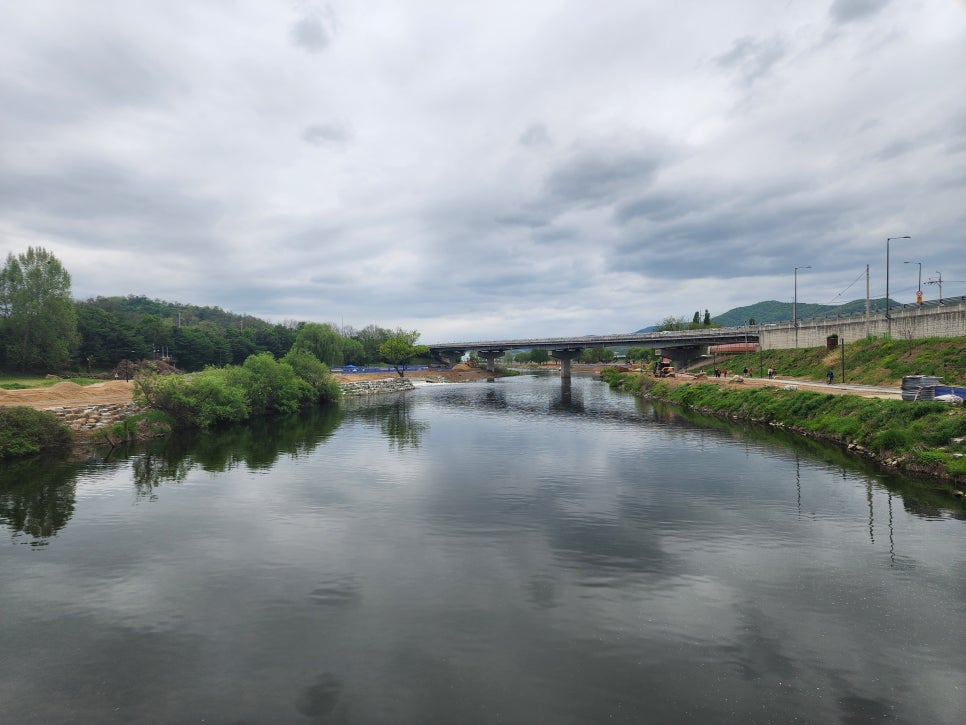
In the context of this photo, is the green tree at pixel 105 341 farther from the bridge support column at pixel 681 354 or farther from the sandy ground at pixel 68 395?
the bridge support column at pixel 681 354

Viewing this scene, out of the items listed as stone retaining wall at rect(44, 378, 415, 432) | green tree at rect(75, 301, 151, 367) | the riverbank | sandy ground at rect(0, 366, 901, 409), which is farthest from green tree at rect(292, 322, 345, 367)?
the riverbank

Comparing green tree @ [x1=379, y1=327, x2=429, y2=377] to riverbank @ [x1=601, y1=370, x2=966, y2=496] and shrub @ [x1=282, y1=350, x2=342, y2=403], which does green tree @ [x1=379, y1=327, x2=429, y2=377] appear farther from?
riverbank @ [x1=601, y1=370, x2=966, y2=496]

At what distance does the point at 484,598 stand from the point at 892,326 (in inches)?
3184

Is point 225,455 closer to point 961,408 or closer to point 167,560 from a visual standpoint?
point 167,560

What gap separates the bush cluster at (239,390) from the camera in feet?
176

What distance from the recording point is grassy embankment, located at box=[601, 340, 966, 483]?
31.3m

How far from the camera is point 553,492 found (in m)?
30.0

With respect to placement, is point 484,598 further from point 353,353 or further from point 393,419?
point 353,353

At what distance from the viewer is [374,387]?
120 meters

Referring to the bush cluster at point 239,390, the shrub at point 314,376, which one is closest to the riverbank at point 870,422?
the bush cluster at point 239,390

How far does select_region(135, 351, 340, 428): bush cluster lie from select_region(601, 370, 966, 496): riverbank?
5821 centimetres

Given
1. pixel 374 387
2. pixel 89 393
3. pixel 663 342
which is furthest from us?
pixel 663 342

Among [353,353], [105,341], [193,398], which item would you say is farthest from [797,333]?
[105,341]

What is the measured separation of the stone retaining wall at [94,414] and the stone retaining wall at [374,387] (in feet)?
162
